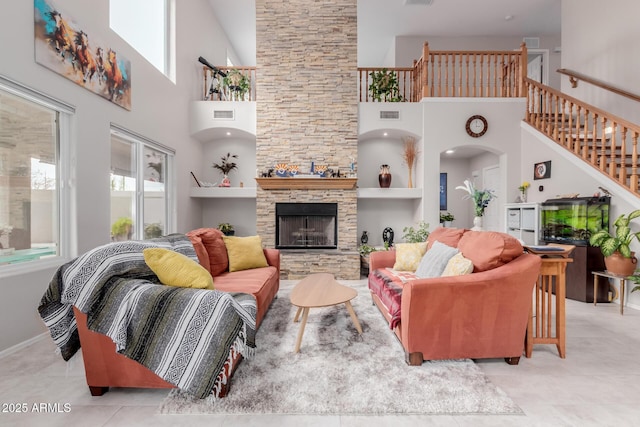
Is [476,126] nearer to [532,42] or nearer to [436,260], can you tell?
[532,42]

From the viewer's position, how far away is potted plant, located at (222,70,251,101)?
559 centimetres

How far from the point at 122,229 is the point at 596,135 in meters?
6.73

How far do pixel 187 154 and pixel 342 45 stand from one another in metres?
3.53

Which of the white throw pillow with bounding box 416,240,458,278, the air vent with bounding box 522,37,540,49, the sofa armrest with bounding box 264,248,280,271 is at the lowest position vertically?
the sofa armrest with bounding box 264,248,280,271

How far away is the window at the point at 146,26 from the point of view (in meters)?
3.66

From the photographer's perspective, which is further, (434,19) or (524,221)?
(434,19)

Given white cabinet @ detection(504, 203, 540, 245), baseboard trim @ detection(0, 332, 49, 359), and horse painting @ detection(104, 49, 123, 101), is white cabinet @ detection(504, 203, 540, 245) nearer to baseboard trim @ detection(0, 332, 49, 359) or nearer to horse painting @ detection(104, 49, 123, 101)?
horse painting @ detection(104, 49, 123, 101)

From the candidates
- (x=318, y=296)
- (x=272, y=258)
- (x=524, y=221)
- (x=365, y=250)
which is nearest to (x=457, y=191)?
(x=524, y=221)

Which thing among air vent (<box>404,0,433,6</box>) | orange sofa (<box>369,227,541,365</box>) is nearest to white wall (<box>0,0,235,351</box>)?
orange sofa (<box>369,227,541,365</box>)

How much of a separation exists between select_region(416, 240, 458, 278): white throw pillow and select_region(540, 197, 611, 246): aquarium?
234 cm

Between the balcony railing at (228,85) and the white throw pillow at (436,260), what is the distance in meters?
4.59

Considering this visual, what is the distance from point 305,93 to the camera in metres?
5.30

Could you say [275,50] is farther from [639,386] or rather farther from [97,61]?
[639,386]

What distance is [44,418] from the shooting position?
1.58 meters
